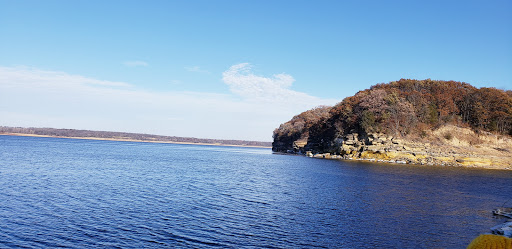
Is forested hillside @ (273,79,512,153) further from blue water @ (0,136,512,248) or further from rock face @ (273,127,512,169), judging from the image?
blue water @ (0,136,512,248)

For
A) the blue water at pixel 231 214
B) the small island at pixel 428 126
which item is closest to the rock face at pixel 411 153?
the small island at pixel 428 126

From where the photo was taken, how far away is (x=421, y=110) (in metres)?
Answer: 79.4

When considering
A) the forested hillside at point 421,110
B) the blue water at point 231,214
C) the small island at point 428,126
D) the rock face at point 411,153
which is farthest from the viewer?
the forested hillside at point 421,110

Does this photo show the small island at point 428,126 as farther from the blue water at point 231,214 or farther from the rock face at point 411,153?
the blue water at point 231,214

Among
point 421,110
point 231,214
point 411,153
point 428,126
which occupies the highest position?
point 421,110

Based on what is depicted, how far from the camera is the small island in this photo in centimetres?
6956

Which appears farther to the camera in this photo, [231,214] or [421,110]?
[421,110]

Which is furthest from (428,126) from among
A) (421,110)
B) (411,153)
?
(411,153)

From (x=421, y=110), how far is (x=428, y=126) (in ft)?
15.3

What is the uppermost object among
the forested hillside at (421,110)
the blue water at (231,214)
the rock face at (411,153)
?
the forested hillside at (421,110)

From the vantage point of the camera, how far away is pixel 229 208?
21859mm

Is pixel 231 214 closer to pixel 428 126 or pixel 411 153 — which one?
pixel 411 153

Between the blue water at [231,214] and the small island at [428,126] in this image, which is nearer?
the blue water at [231,214]

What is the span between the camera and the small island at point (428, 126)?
228 ft
